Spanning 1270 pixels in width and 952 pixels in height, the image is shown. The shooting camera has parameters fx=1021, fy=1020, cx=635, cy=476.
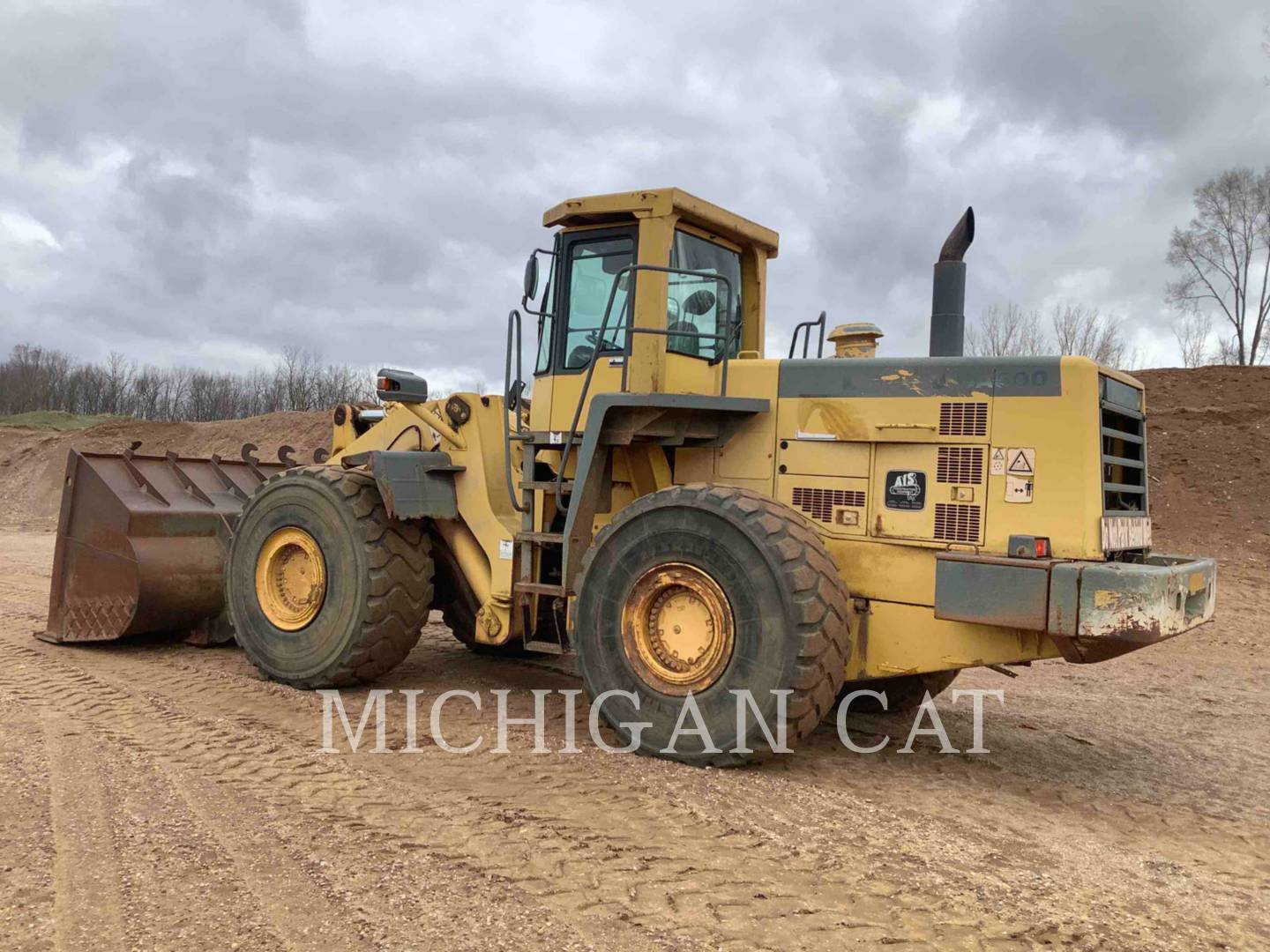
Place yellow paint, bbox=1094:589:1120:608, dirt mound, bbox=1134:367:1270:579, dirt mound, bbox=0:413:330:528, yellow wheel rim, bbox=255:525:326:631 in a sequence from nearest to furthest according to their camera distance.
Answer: yellow paint, bbox=1094:589:1120:608, yellow wheel rim, bbox=255:525:326:631, dirt mound, bbox=1134:367:1270:579, dirt mound, bbox=0:413:330:528

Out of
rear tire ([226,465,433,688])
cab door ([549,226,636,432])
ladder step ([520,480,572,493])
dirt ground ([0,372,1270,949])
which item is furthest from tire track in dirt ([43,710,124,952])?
Result: cab door ([549,226,636,432])

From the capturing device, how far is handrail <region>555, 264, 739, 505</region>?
215 inches

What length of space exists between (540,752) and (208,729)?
5.73 ft

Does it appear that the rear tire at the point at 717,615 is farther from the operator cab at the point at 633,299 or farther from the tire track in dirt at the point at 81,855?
the tire track in dirt at the point at 81,855

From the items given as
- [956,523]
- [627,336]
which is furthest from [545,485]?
[956,523]

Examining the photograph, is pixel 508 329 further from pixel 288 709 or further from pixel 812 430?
pixel 288 709

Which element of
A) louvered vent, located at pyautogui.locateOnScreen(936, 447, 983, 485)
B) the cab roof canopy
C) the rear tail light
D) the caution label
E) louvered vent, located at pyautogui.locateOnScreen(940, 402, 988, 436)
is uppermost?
the cab roof canopy

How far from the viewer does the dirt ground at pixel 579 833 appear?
3207mm

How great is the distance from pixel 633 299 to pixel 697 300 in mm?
463

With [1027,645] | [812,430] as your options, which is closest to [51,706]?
[812,430]

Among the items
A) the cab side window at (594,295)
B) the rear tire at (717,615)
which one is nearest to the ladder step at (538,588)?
the rear tire at (717,615)

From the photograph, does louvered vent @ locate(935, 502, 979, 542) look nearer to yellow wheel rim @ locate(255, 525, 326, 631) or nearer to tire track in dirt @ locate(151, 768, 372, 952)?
tire track in dirt @ locate(151, 768, 372, 952)

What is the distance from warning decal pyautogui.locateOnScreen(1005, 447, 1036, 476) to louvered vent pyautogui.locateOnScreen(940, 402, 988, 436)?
16cm

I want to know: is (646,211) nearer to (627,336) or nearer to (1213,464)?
(627,336)
